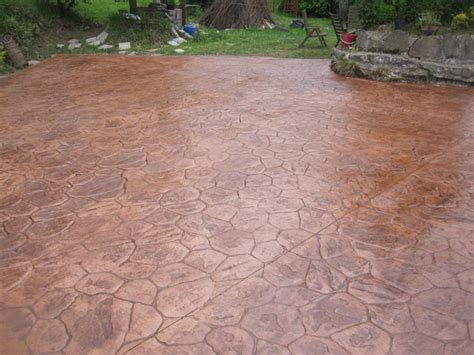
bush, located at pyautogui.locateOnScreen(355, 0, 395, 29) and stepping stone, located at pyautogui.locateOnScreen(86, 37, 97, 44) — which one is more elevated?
bush, located at pyautogui.locateOnScreen(355, 0, 395, 29)

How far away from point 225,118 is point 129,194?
7.15 ft

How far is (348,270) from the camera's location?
2605 millimetres

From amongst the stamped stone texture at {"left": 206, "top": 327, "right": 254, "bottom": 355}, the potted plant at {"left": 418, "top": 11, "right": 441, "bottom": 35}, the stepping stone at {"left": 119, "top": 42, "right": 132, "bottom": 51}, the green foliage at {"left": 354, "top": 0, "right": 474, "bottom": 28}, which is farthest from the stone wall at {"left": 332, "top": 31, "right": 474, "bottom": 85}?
the stamped stone texture at {"left": 206, "top": 327, "right": 254, "bottom": 355}

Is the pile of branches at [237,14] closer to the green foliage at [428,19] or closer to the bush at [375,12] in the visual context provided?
the bush at [375,12]

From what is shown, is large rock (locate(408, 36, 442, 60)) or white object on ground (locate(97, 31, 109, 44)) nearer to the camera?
large rock (locate(408, 36, 442, 60))

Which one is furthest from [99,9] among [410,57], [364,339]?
[364,339]

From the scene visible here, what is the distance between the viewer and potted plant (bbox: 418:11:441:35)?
7.26 metres

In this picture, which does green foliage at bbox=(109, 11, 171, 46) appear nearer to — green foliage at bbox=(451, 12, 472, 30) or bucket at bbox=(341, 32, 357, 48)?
bucket at bbox=(341, 32, 357, 48)

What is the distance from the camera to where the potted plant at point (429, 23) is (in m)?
7.26

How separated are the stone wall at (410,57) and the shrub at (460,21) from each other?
0.29 meters

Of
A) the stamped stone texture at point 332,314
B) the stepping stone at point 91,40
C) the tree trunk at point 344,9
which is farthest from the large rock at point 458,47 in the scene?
the stepping stone at point 91,40

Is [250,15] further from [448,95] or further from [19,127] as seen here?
[19,127]

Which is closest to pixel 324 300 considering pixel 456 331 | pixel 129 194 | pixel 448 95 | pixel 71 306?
pixel 456 331

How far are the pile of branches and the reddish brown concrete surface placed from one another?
9025 millimetres
